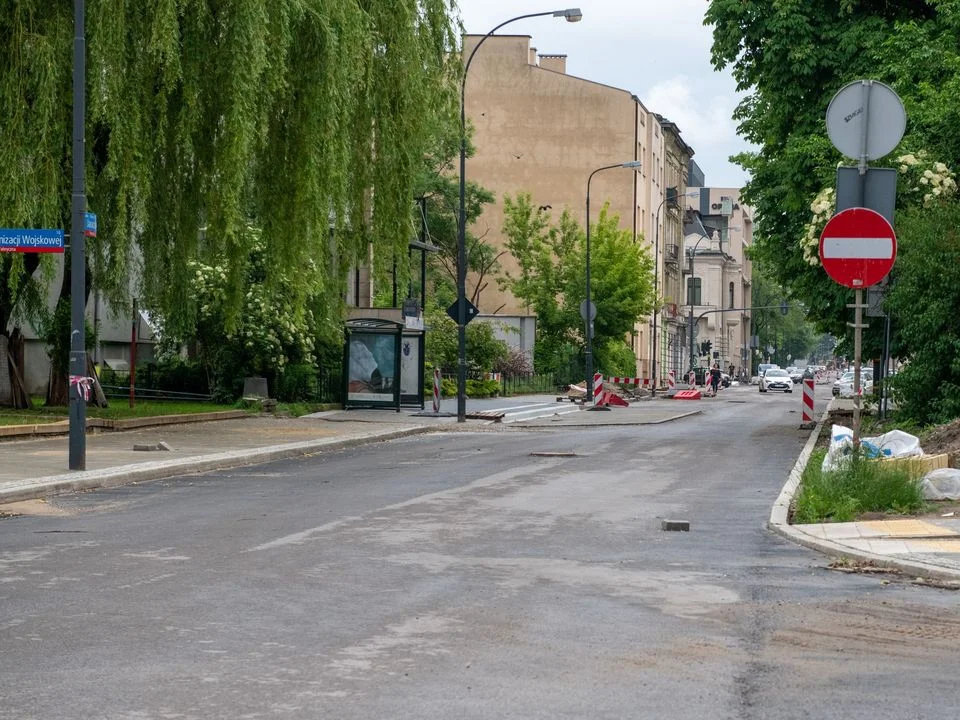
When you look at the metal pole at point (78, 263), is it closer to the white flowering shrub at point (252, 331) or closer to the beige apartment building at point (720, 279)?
the white flowering shrub at point (252, 331)

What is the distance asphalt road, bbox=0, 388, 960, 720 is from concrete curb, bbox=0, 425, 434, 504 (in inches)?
24.6

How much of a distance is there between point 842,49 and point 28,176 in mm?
17677

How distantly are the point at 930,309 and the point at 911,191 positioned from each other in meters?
4.77

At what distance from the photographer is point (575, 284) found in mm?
71375

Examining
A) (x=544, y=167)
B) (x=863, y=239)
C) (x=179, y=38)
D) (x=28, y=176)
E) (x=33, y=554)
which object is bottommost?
(x=33, y=554)

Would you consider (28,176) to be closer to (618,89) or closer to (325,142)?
(325,142)

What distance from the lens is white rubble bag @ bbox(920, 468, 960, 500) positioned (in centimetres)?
1420

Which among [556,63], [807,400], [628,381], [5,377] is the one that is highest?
[556,63]

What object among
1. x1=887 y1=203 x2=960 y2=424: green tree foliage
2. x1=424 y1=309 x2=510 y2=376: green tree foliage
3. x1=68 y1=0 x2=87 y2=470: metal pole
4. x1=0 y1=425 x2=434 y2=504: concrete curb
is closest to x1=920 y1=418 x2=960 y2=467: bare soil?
x1=887 y1=203 x2=960 y2=424: green tree foliage

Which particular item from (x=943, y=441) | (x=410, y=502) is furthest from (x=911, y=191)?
(x=410, y=502)

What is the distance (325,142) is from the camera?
Result: 24.6 meters

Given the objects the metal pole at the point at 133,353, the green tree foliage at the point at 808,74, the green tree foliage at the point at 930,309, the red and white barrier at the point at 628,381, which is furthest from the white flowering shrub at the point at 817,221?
the red and white barrier at the point at 628,381

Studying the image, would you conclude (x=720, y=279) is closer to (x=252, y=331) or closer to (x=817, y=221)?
(x=252, y=331)

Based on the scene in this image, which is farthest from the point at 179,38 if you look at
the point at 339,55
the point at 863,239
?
the point at 863,239
